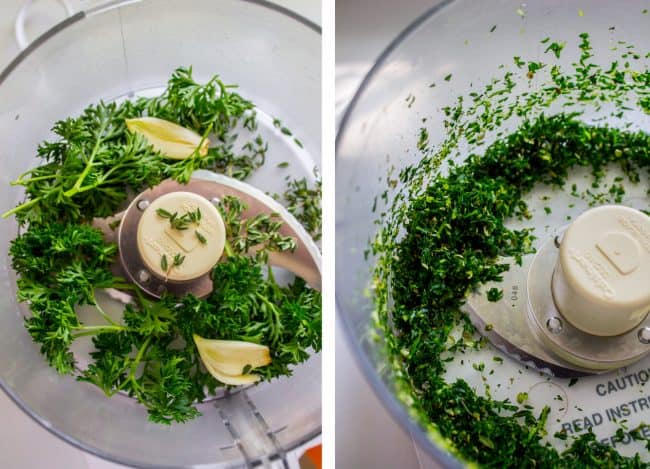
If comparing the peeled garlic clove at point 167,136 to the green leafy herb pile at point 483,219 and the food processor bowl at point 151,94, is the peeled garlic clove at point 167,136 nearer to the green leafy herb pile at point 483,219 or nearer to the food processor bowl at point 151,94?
the food processor bowl at point 151,94

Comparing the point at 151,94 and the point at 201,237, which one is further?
the point at 151,94

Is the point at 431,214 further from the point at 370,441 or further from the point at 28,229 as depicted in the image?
the point at 28,229

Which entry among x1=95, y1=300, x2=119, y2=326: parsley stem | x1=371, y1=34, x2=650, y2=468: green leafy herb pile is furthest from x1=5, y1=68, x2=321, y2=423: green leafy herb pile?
x1=371, y1=34, x2=650, y2=468: green leafy herb pile

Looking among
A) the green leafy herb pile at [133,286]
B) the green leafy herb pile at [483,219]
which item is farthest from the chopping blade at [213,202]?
the green leafy herb pile at [483,219]

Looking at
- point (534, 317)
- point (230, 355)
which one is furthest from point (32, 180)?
point (534, 317)

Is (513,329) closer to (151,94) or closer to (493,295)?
(493,295)

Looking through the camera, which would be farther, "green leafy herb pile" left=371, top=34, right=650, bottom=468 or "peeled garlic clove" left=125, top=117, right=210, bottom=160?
"peeled garlic clove" left=125, top=117, right=210, bottom=160

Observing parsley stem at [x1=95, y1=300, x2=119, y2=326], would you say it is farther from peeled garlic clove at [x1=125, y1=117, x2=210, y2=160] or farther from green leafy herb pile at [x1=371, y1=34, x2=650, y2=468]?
green leafy herb pile at [x1=371, y1=34, x2=650, y2=468]
